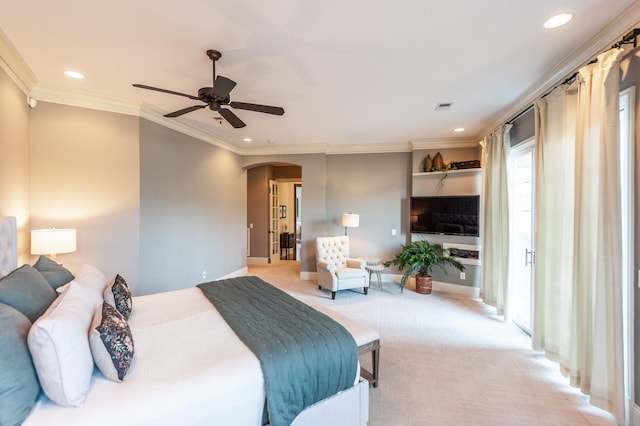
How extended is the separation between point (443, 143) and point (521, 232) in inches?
90.5

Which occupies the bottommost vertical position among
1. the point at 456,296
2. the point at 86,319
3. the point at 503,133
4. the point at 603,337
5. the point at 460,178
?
the point at 456,296

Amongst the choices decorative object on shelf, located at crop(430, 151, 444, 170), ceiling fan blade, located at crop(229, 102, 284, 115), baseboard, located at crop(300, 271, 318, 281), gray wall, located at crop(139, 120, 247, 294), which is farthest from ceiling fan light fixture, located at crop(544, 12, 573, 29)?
baseboard, located at crop(300, 271, 318, 281)

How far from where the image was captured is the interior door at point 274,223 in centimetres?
783

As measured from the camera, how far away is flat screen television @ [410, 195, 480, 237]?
4852 millimetres

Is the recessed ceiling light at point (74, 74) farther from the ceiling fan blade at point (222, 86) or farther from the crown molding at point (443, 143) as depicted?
the crown molding at point (443, 143)

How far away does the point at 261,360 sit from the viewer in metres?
1.58

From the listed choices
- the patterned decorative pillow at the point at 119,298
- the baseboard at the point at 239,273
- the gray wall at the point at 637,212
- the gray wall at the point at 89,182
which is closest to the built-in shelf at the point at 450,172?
the gray wall at the point at 637,212

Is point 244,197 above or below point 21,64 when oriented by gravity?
below

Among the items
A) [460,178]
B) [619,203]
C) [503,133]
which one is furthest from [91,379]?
[460,178]

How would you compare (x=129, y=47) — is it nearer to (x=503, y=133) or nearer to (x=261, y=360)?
(x=261, y=360)

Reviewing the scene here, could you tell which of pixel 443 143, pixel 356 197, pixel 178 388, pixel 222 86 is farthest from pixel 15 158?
pixel 443 143

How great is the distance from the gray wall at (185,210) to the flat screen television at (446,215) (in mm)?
3747

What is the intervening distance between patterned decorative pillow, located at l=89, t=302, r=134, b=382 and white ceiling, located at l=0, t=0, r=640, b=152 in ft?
6.78

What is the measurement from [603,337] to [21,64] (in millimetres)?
5434
